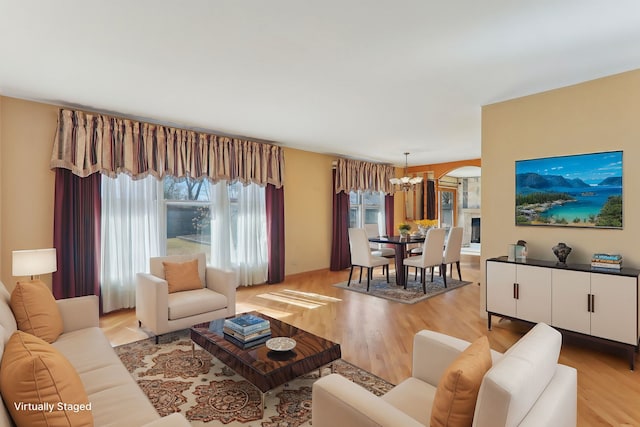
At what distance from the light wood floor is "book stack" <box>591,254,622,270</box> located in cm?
78

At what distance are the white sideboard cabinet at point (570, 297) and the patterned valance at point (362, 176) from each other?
383cm

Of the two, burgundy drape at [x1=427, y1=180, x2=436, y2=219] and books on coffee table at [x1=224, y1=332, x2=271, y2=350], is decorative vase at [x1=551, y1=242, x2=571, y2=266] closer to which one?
books on coffee table at [x1=224, y1=332, x2=271, y2=350]

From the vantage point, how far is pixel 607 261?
282 cm

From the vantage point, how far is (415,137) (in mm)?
5316

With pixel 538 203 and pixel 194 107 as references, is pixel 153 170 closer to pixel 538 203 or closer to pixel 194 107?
pixel 194 107

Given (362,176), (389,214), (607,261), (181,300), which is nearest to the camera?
(607,261)

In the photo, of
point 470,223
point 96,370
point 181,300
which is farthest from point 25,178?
point 470,223

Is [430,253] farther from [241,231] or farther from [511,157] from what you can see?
[241,231]

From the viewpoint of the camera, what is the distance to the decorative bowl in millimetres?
2201

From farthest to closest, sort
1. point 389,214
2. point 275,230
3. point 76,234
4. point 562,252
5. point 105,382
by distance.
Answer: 1. point 389,214
2. point 275,230
3. point 76,234
4. point 562,252
5. point 105,382

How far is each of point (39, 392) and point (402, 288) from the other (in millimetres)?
4831

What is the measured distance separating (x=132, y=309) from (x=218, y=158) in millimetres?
2340

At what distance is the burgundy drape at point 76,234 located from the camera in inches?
143

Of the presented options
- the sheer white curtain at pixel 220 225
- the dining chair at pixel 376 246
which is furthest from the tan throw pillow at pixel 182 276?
the dining chair at pixel 376 246
